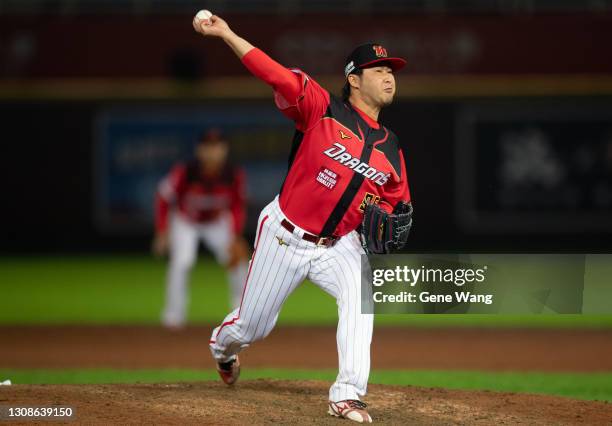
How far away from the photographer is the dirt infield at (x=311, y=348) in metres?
8.88

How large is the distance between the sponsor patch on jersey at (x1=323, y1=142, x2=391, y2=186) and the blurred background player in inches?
225

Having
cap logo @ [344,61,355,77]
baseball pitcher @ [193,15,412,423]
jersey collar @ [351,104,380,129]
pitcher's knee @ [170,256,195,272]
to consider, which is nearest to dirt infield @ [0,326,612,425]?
baseball pitcher @ [193,15,412,423]

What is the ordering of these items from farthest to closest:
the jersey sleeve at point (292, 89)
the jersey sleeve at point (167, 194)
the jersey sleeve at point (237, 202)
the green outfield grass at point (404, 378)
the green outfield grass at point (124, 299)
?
the green outfield grass at point (124, 299)
the jersey sleeve at point (237, 202)
the jersey sleeve at point (167, 194)
the green outfield grass at point (404, 378)
the jersey sleeve at point (292, 89)

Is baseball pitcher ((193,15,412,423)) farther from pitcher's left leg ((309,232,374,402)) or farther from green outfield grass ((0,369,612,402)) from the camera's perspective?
green outfield grass ((0,369,612,402))

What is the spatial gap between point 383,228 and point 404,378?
2.82 meters

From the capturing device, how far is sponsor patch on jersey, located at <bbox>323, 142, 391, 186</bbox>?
5.59 m

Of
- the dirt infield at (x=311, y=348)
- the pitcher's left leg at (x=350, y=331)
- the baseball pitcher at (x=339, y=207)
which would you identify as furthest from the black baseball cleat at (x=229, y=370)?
the dirt infield at (x=311, y=348)

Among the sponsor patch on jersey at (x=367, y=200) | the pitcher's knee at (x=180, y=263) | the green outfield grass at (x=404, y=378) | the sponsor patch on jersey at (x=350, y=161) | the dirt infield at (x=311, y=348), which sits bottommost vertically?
the green outfield grass at (x=404, y=378)

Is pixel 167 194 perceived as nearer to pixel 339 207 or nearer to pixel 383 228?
pixel 339 207

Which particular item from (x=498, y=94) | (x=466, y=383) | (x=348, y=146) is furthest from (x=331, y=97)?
(x=498, y=94)

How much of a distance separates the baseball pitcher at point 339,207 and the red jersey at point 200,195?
5399 mm

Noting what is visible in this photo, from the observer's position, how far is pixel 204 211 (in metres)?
11.5

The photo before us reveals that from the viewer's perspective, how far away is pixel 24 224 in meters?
18.9

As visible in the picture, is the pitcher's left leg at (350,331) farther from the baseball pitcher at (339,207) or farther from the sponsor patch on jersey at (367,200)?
the sponsor patch on jersey at (367,200)
